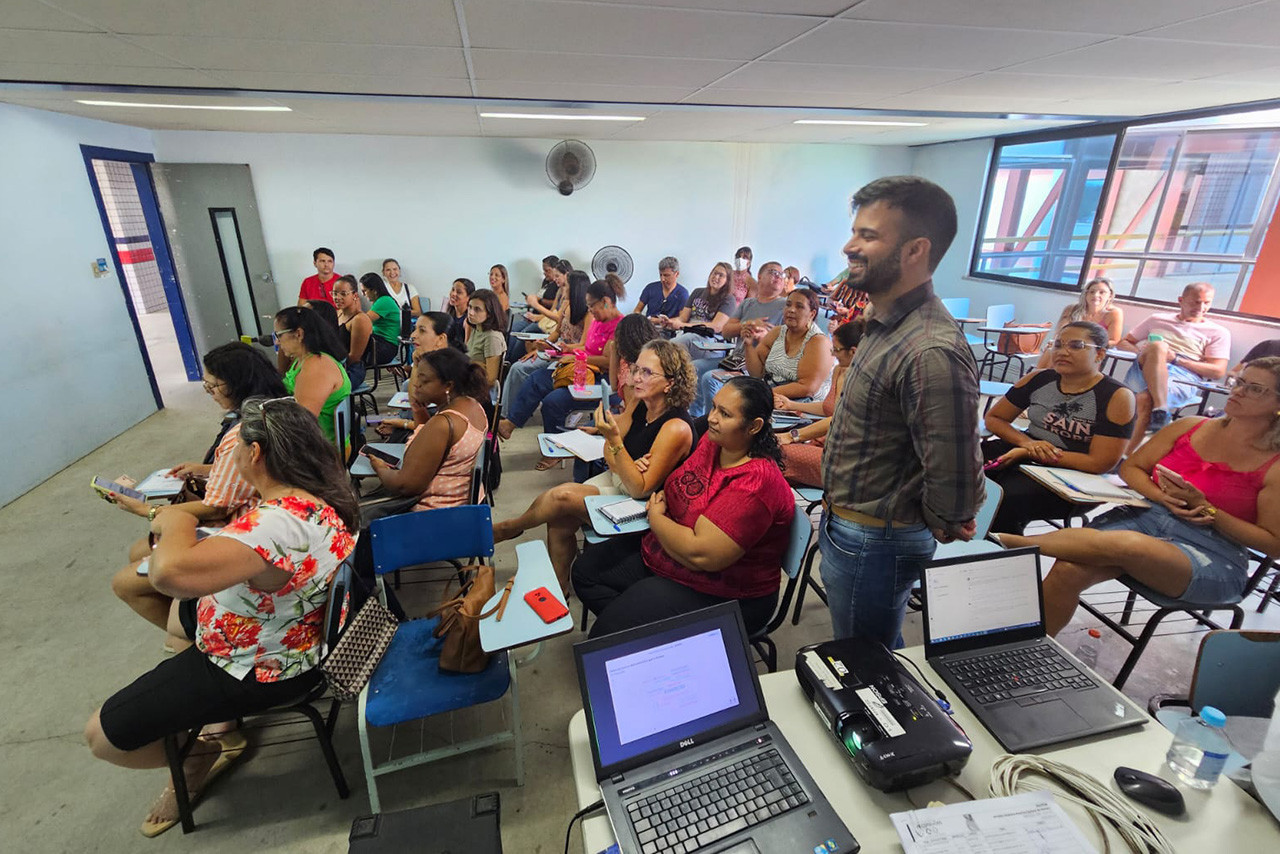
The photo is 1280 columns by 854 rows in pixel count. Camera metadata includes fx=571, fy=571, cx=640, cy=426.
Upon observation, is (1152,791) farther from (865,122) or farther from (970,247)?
(970,247)

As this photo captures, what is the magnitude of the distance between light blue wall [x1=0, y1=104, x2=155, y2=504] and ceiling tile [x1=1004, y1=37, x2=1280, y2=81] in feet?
21.5

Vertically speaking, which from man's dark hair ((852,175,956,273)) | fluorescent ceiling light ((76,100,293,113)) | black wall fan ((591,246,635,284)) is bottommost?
black wall fan ((591,246,635,284))

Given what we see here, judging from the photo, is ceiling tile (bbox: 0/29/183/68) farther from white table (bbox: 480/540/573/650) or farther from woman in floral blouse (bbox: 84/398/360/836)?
white table (bbox: 480/540/573/650)

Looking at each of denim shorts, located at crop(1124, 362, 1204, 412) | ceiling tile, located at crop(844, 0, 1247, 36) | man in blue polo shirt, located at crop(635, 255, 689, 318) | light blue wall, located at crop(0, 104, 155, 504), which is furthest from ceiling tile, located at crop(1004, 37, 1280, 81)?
light blue wall, located at crop(0, 104, 155, 504)

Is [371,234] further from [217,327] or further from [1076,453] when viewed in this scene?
[1076,453]

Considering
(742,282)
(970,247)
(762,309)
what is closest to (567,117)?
(762,309)

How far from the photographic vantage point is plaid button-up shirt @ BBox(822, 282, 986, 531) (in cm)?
133

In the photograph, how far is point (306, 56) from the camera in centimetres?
291

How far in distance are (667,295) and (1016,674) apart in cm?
558

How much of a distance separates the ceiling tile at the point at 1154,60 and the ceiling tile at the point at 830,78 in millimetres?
511

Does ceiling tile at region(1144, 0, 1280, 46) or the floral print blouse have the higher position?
ceiling tile at region(1144, 0, 1280, 46)

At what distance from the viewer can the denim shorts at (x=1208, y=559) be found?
2004mm

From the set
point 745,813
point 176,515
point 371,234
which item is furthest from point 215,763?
point 371,234

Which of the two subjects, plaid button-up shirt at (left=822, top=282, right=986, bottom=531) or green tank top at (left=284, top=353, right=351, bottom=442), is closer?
plaid button-up shirt at (left=822, top=282, right=986, bottom=531)
